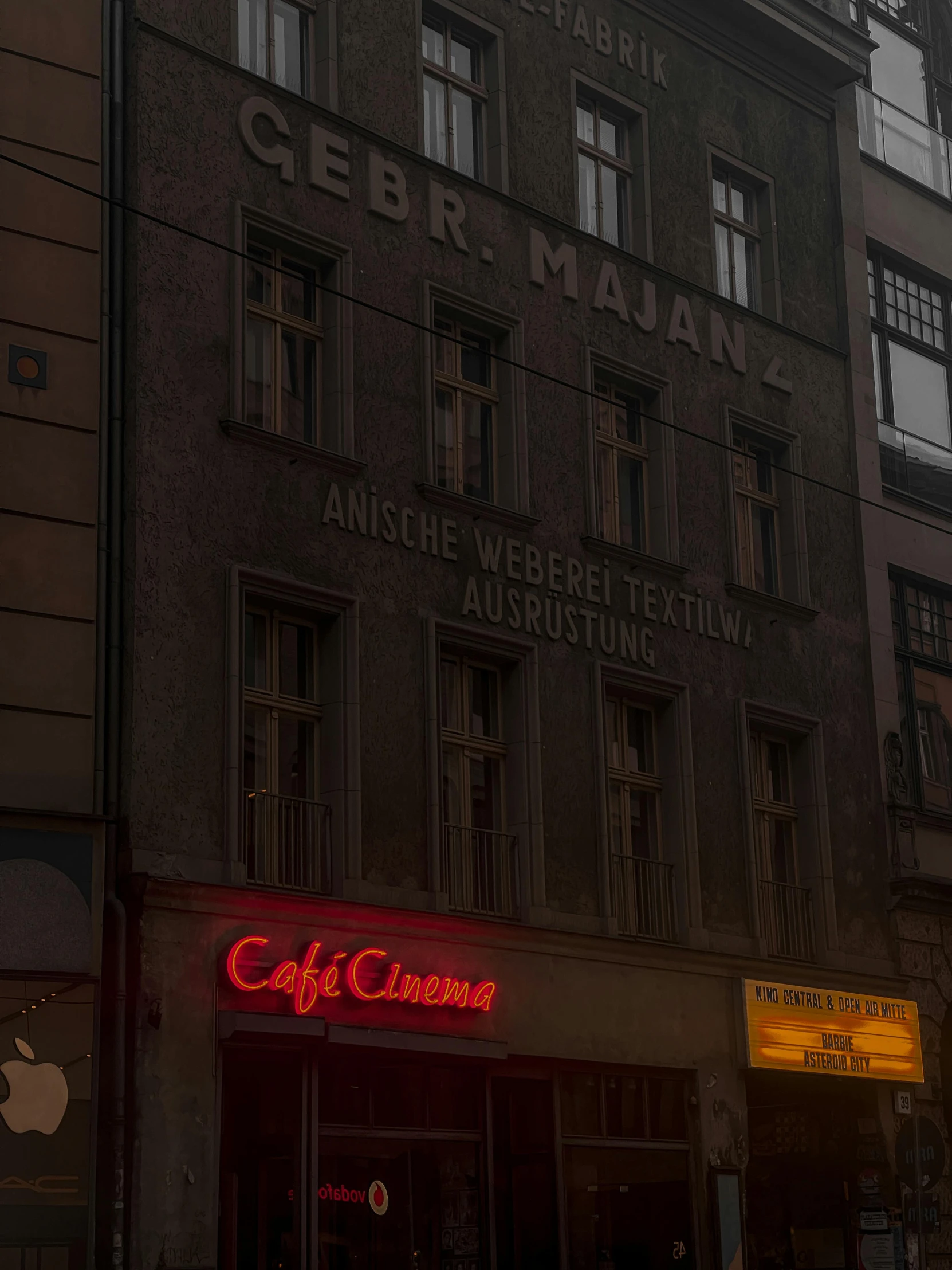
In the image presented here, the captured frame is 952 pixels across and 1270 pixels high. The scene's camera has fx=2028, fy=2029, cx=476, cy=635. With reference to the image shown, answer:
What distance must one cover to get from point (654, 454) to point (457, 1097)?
8.61 metres

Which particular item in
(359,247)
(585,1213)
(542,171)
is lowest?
(585,1213)

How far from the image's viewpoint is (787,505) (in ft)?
88.6

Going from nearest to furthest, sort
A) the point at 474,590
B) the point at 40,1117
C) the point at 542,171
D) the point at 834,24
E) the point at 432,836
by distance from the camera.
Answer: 1. the point at 40,1117
2. the point at 432,836
3. the point at 474,590
4. the point at 542,171
5. the point at 834,24

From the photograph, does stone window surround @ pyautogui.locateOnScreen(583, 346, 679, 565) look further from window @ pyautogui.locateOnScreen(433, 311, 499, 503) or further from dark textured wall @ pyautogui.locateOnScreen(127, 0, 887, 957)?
window @ pyautogui.locateOnScreen(433, 311, 499, 503)

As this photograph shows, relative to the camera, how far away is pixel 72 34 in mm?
19359

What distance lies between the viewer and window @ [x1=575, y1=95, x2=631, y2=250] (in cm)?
2533

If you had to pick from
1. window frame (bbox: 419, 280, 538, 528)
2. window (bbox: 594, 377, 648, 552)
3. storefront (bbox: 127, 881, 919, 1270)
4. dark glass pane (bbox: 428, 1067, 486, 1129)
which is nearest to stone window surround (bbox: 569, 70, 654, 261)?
window (bbox: 594, 377, 648, 552)

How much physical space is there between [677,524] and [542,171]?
4578mm

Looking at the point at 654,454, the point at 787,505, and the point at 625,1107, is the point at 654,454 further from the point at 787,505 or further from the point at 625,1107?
the point at 625,1107

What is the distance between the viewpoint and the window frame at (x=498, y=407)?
22016 mm

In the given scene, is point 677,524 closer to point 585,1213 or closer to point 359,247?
point 359,247

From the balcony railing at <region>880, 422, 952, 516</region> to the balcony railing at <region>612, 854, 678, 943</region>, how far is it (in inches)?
324

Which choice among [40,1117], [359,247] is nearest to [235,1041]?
[40,1117]

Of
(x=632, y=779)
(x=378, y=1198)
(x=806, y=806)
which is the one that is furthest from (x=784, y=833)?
(x=378, y=1198)
